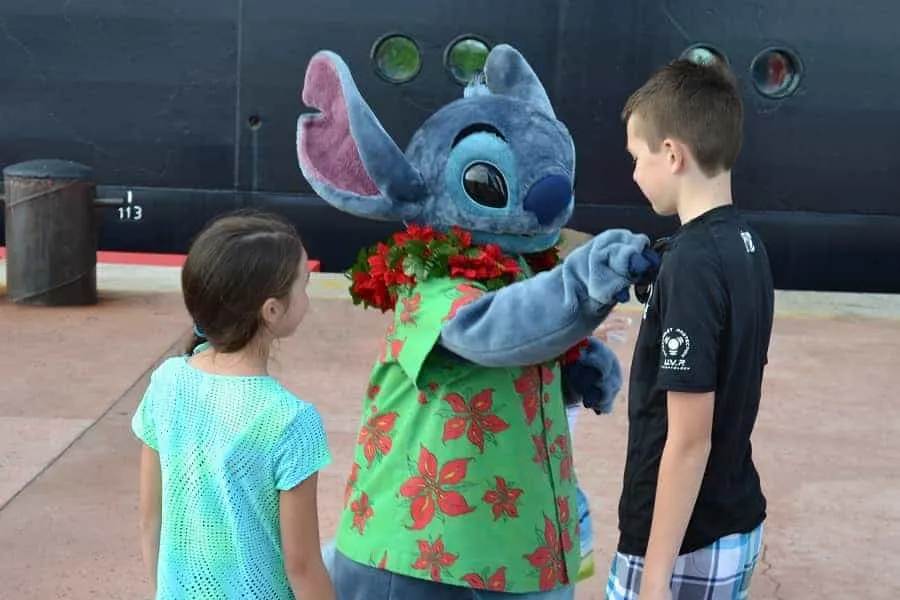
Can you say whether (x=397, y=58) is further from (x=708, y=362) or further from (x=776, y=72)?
(x=708, y=362)

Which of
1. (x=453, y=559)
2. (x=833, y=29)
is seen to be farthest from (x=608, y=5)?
(x=453, y=559)

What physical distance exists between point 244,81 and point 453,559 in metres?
7.60

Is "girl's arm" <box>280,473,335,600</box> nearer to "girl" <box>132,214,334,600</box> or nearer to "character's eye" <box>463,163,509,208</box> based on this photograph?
"girl" <box>132,214,334,600</box>

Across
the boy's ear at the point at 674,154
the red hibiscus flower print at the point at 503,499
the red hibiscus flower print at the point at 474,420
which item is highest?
the boy's ear at the point at 674,154

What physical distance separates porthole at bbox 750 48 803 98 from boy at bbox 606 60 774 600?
7658 millimetres

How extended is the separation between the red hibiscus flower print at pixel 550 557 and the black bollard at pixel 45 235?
20.6 ft

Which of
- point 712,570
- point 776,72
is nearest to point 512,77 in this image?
point 712,570

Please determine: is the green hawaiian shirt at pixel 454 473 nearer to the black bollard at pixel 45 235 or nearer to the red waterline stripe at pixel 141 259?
the black bollard at pixel 45 235

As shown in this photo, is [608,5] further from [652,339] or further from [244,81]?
[652,339]

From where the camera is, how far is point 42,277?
8148 mm

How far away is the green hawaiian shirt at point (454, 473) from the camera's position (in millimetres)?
2369

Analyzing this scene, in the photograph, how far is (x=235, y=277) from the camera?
6.68 ft

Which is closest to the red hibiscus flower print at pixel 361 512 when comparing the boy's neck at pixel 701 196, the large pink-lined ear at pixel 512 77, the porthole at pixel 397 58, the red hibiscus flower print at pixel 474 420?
the red hibiscus flower print at pixel 474 420

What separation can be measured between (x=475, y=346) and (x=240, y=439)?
1.61 feet
